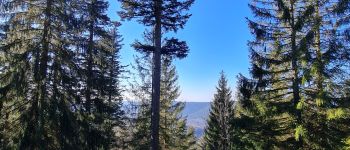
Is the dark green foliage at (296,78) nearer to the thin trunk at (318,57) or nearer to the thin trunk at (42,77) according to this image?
the thin trunk at (318,57)

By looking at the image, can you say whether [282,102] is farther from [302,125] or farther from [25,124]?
[25,124]

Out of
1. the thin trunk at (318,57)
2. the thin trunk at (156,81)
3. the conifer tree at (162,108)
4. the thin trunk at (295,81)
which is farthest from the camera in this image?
the conifer tree at (162,108)

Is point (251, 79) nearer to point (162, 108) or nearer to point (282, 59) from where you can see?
point (282, 59)

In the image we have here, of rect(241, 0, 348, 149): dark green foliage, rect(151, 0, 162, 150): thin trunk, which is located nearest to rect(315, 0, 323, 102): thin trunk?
rect(241, 0, 348, 149): dark green foliage

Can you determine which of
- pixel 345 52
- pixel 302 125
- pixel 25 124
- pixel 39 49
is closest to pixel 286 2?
pixel 345 52

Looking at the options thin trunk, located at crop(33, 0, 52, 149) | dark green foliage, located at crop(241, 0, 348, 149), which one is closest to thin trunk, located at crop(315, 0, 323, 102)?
dark green foliage, located at crop(241, 0, 348, 149)

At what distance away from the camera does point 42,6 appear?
14117 mm

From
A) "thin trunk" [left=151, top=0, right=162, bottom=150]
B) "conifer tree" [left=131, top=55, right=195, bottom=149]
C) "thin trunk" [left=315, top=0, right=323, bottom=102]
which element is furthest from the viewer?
"conifer tree" [left=131, top=55, right=195, bottom=149]

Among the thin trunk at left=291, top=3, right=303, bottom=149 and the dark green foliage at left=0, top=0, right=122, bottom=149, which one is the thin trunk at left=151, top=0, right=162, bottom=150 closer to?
the dark green foliage at left=0, top=0, right=122, bottom=149

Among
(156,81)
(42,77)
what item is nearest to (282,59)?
(156,81)

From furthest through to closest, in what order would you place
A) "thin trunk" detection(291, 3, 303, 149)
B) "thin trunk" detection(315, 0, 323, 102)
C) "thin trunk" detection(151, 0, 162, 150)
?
"thin trunk" detection(151, 0, 162, 150) < "thin trunk" detection(291, 3, 303, 149) < "thin trunk" detection(315, 0, 323, 102)

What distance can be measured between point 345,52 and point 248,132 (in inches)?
200

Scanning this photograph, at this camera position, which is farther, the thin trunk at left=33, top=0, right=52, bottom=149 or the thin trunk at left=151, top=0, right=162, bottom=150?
the thin trunk at left=151, top=0, right=162, bottom=150

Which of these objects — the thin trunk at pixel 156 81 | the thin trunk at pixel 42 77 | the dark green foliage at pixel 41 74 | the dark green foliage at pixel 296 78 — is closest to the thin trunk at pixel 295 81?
the dark green foliage at pixel 296 78
